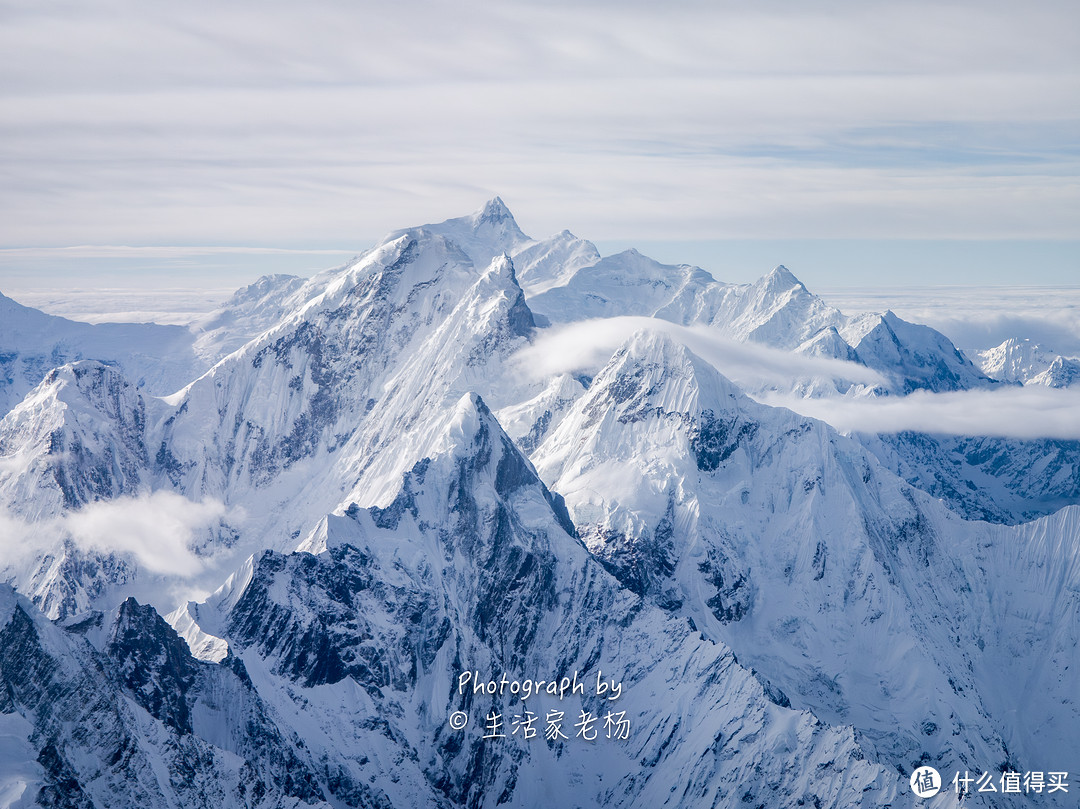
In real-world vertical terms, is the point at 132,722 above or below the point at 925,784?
above

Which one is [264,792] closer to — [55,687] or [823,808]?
[55,687]

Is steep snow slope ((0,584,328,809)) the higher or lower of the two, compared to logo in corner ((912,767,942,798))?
higher

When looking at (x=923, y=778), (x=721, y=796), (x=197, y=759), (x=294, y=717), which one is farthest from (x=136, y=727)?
(x=923, y=778)

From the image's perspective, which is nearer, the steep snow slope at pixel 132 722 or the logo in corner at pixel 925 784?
the steep snow slope at pixel 132 722

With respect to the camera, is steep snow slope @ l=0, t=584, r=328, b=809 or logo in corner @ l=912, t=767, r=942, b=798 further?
logo in corner @ l=912, t=767, r=942, b=798

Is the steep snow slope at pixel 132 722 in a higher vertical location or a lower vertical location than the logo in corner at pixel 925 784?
higher

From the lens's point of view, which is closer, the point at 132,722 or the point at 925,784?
the point at 132,722

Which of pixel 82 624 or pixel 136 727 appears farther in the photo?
pixel 82 624

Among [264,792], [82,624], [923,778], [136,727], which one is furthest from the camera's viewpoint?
[923,778]
